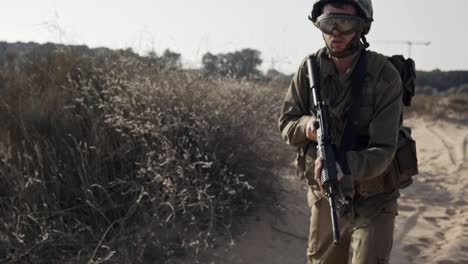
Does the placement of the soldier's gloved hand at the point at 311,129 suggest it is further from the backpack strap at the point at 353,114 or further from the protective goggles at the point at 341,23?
the protective goggles at the point at 341,23

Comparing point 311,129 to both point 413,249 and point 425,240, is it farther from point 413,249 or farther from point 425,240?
point 425,240

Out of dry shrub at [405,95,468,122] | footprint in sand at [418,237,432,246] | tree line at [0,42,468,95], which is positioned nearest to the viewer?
footprint in sand at [418,237,432,246]

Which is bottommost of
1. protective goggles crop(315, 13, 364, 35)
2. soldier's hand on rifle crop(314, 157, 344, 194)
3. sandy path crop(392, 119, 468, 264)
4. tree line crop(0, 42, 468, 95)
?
sandy path crop(392, 119, 468, 264)

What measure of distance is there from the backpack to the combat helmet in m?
0.24

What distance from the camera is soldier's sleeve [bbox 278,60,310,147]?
11.4ft

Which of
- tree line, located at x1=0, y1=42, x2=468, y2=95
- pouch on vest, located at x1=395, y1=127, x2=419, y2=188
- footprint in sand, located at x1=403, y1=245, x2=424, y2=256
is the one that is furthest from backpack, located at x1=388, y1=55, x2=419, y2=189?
tree line, located at x1=0, y1=42, x2=468, y2=95

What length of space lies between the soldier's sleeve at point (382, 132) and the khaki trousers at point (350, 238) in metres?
0.28

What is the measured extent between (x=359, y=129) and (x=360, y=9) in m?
0.60

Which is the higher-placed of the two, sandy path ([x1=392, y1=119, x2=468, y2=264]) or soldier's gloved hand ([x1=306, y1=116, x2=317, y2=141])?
soldier's gloved hand ([x1=306, y1=116, x2=317, y2=141])

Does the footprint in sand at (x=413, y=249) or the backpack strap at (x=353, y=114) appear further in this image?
the footprint in sand at (x=413, y=249)

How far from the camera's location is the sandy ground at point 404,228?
5668 millimetres

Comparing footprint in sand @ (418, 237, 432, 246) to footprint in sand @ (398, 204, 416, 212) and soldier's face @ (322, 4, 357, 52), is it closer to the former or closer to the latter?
footprint in sand @ (398, 204, 416, 212)

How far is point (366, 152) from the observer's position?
3113 millimetres

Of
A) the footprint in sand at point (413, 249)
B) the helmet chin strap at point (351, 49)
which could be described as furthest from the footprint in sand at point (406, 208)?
the helmet chin strap at point (351, 49)
